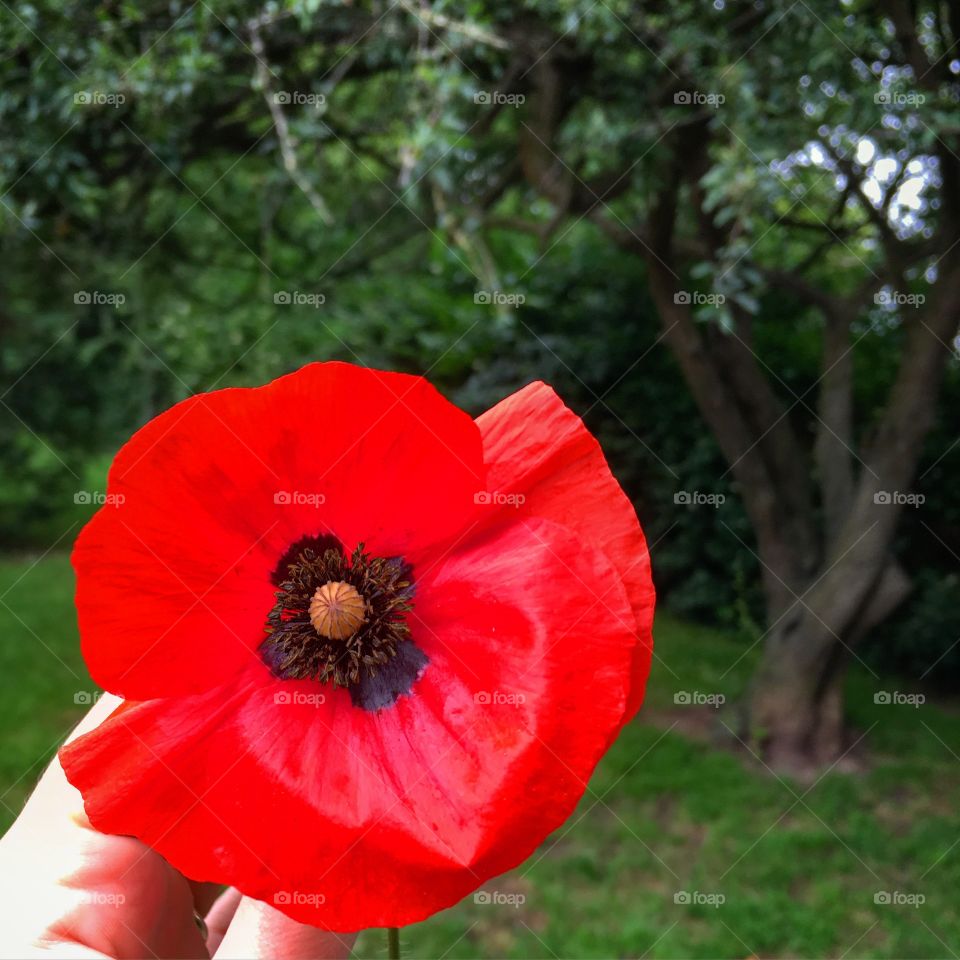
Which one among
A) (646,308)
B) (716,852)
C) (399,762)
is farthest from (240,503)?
(646,308)

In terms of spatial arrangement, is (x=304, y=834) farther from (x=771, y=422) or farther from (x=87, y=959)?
(x=771, y=422)

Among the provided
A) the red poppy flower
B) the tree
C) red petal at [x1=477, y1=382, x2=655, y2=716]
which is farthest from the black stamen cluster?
the tree

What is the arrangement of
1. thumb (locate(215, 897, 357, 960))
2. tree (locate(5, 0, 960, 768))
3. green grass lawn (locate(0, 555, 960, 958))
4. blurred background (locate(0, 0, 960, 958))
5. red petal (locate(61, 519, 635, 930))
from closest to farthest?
red petal (locate(61, 519, 635, 930)) < thumb (locate(215, 897, 357, 960)) < tree (locate(5, 0, 960, 768)) < blurred background (locate(0, 0, 960, 958)) < green grass lawn (locate(0, 555, 960, 958))

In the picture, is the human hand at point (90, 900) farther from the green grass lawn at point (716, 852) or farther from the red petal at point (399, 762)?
the green grass lawn at point (716, 852)

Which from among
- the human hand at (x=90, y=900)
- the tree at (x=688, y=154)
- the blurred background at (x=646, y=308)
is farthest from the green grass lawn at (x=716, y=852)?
the human hand at (x=90, y=900)

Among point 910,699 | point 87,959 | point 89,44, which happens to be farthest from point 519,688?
point 910,699

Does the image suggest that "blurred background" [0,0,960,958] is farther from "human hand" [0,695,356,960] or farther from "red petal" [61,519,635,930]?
"red petal" [61,519,635,930]

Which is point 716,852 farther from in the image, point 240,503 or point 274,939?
point 240,503
